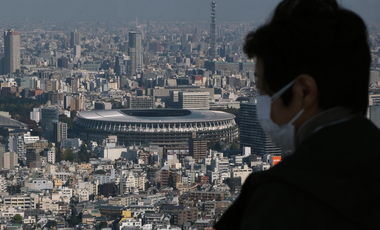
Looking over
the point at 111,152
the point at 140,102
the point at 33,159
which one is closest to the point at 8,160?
the point at 33,159

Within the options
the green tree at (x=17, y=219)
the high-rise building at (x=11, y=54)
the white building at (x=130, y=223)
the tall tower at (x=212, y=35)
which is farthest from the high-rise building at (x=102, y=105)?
the white building at (x=130, y=223)

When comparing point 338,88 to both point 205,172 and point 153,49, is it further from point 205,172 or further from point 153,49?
point 153,49

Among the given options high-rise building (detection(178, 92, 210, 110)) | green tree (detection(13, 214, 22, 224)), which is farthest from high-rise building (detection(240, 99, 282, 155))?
high-rise building (detection(178, 92, 210, 110))

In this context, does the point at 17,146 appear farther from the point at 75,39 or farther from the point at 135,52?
the point at 75,39

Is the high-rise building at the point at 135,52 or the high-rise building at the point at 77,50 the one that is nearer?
the high-rise building at the point at 135,52

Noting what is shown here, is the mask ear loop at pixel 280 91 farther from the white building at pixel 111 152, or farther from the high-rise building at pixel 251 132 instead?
the white building at pixel 111 152

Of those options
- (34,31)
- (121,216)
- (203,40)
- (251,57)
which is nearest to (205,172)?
(121,216)

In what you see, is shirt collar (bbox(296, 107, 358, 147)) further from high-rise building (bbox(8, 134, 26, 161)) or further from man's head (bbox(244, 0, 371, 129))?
high-rise building (bbox(8, 134, 26, 161))
